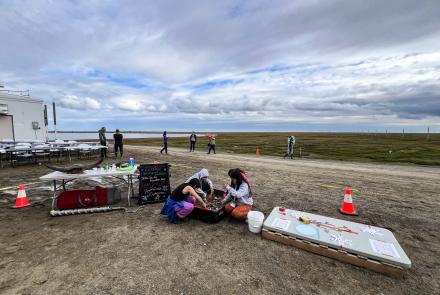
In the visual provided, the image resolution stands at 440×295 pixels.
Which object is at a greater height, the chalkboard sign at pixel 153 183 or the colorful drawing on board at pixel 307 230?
the chalkboard sign at pixel 153 183

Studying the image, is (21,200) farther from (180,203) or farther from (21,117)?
(21,117)

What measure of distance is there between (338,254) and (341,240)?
0.29 meters

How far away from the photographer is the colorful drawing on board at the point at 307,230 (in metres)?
4.06

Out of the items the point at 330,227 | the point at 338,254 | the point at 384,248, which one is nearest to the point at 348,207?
the point at 330,227

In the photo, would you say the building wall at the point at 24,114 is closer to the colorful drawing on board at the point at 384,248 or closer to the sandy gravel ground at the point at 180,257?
the sandy gravel ground at the point at 180,257

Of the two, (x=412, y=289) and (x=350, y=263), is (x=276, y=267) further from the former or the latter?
(x=412, y=289)

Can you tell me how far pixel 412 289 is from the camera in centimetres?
311

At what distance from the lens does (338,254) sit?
3.70m

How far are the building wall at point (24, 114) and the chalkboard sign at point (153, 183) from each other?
62.5 ft

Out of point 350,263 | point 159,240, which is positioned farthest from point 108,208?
point 350,263

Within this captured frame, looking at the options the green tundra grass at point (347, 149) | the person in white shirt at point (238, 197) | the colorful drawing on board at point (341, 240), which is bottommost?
the green tundra grass at point (347, 149)

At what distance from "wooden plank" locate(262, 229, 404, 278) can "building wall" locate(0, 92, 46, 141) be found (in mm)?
23106

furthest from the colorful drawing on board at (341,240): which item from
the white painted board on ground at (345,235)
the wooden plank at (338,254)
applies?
the wooden plank at (338,254)

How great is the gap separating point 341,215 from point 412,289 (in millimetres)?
2751
